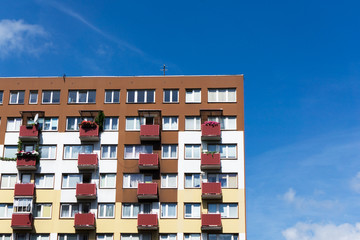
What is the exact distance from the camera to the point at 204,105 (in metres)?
96.8

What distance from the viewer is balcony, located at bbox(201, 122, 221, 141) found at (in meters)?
94.1

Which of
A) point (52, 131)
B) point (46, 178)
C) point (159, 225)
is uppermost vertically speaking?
point (52, 131)

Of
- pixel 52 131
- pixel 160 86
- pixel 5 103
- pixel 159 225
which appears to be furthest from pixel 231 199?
pixel 5 103

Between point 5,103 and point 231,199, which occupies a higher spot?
point 5,103

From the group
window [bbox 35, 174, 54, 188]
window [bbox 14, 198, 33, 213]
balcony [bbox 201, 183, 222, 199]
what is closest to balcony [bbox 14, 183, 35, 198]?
window [bbox 14, 198, 33, 213]

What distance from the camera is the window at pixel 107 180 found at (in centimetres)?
9419

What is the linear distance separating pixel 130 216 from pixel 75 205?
6.93 m

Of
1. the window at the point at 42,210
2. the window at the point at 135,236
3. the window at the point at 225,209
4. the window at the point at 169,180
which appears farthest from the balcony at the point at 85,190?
the window at the point at 225,209

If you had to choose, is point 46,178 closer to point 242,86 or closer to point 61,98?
point 61,98

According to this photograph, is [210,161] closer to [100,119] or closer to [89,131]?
[100,119]

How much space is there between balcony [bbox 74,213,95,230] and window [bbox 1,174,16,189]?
9723 mm

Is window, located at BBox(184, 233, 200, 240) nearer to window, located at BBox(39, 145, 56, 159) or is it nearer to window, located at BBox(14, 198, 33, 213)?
window, located at BBox(14, 198, 33, 213)

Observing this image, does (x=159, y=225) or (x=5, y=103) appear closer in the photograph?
(x=159, y=225)

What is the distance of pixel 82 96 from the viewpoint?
323ft
